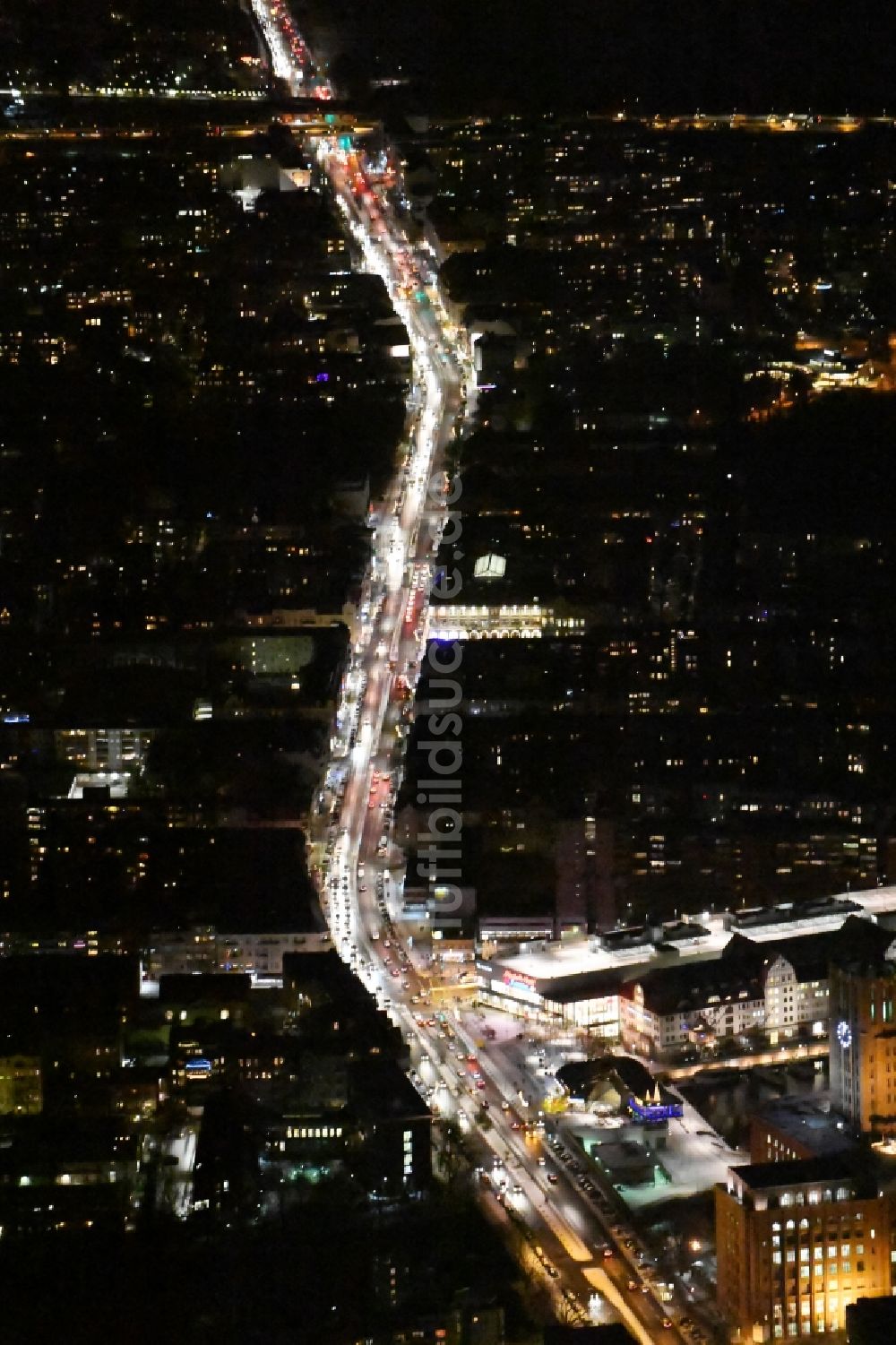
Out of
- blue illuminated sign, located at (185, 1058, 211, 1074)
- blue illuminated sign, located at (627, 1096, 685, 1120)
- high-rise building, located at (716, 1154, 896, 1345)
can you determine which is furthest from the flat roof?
high-rise building, located at (716, 1154, 896, 1345)

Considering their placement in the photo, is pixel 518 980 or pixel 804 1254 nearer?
pixel 804 1254

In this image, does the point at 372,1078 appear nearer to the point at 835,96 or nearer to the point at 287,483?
the point at 287,483

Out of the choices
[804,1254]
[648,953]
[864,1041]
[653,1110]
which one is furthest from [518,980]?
[804,1254]

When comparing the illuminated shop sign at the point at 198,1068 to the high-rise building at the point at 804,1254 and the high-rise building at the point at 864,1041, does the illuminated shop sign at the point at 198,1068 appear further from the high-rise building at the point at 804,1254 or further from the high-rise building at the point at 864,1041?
the high-rise building at the point at 804,1254

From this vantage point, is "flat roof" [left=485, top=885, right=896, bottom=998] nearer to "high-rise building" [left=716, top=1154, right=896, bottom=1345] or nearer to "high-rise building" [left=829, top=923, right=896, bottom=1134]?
"high-rise building" [left=829, top=923, right=896, bottom=1134]

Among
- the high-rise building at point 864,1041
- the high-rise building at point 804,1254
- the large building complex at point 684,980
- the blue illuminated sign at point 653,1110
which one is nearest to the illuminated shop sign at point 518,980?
the large building complex at point 684,980

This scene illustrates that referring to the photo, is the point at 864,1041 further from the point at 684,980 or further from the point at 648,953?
the point at 648,953
